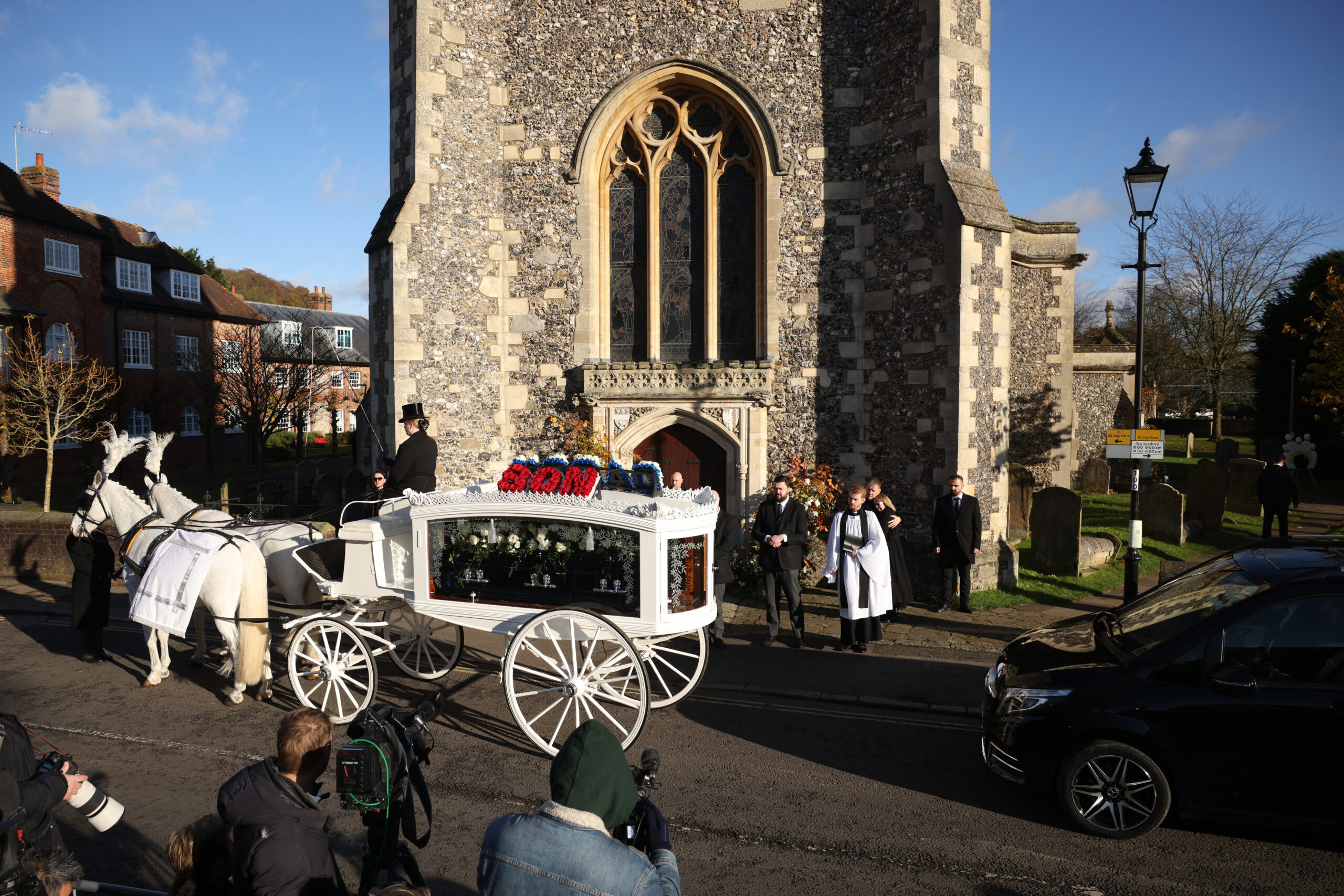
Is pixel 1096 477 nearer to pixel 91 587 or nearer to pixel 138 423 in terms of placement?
pixel 91 587

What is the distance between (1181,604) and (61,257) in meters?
32.3

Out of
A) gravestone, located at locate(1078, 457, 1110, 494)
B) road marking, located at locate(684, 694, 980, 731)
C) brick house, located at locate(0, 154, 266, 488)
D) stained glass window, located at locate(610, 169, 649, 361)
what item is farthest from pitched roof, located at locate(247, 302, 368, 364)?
road marking, located at locate(684, 694, 980, 731)

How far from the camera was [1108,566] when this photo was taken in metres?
12.4

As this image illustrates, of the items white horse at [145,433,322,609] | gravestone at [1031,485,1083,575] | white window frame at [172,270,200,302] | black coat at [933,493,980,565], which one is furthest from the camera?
white window frame at [172,270,200,302]

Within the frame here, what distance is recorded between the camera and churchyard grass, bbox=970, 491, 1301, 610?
10.9m

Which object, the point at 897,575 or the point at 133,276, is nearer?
the point at 897,575

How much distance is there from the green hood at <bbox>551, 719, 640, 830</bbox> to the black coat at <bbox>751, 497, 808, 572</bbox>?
6.81 m

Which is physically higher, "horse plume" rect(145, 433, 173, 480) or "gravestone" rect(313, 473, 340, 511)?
"horse plume" rect(145, 433, 173, 480)

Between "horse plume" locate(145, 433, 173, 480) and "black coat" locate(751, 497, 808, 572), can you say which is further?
"black coat" locate(751, 497, 808, 572)

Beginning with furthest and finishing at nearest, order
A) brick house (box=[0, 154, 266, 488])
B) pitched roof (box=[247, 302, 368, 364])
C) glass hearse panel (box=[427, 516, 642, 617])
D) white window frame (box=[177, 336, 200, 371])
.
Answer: pitched roof (box=[247, 302, 368, 364]), white window frame (box=[177, 336, 200, 371]), brick house (box=[0, 154, 266, 488]), glass hearse panel (box=[427, 516, 642, 617])

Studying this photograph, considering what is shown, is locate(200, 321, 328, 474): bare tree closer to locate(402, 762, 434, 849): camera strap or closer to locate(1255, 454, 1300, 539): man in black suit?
locate(402, 762, 434, 849): camera strap

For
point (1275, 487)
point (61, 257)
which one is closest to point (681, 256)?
point (1275, 487)

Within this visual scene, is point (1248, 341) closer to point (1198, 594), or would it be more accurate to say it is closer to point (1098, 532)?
point (1098, 532)

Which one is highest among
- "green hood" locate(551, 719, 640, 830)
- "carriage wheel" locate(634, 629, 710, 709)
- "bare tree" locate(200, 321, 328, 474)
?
"bare tree" locate(200, 321, 328, 474)
